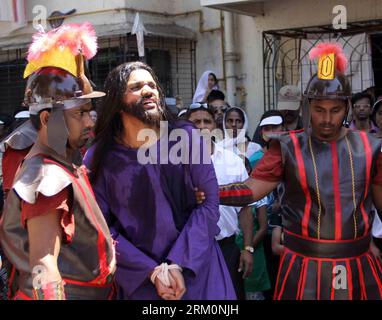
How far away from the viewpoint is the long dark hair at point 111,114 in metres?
3.20

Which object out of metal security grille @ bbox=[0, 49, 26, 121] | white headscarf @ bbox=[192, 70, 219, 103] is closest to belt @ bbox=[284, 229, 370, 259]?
white headscarf @ bbox=[192, 70, 219, 103]

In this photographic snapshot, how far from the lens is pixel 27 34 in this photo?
923 cm

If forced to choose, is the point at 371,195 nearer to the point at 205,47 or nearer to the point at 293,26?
the point at 293,26

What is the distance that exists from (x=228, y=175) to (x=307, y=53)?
358cm

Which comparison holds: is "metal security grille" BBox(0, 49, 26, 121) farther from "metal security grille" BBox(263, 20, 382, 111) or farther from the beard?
the beard

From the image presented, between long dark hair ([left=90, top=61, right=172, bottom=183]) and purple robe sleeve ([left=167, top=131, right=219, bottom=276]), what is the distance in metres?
0.36

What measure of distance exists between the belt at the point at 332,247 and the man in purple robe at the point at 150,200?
1.72 ft

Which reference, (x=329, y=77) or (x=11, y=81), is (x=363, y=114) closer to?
(x=329, y=77)

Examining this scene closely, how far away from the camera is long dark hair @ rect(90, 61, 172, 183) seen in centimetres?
320

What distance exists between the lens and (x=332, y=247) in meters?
3.39

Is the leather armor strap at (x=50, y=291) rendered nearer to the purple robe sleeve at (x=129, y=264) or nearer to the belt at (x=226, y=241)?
the purple robe sleeve at (x=129, y=264)

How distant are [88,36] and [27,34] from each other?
6859mm

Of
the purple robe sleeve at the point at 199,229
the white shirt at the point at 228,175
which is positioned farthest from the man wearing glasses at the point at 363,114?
the purple robe sleeve at the point at 199,229

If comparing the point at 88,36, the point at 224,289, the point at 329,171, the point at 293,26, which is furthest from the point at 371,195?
the point at 293,26
